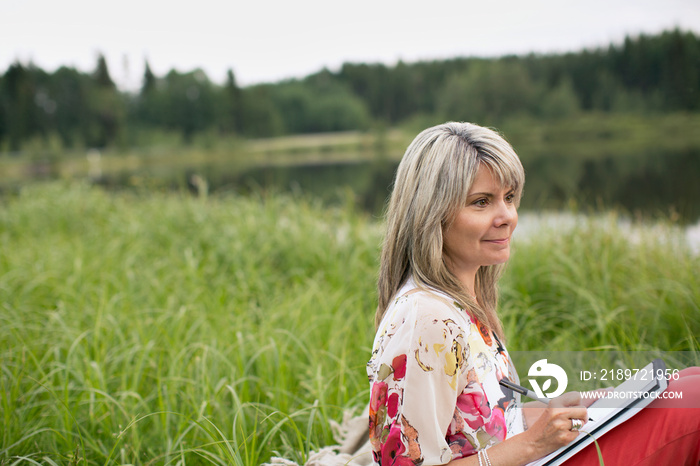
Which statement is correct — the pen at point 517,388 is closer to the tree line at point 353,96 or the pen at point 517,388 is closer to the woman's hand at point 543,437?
the woman's hand at point 543,437

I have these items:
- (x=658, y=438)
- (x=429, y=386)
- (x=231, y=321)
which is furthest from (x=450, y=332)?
(x=231, y=321)

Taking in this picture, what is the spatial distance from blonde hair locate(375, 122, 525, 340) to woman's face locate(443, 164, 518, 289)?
0.02 meters

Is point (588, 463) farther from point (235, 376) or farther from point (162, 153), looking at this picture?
point (162, 153)

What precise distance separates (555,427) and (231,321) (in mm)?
2240

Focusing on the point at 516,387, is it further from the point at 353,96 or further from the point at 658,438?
the point at 353,96

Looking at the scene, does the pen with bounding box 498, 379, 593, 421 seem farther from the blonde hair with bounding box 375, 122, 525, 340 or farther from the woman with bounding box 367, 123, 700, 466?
the blonde hair with bounding box 375, 122, 525, 340

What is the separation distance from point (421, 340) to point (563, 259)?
2.63 meters

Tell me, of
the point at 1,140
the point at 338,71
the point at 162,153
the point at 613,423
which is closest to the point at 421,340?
the point at 613,423

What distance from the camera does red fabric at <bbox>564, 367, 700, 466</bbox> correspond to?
102 cm

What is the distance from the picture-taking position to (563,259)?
10.8 ft

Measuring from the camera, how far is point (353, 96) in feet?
168

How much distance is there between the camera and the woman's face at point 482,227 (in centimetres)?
109

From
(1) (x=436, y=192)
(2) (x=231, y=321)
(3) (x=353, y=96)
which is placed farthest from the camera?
(3) (x=353, y=96)

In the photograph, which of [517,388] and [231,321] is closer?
[517,388]
